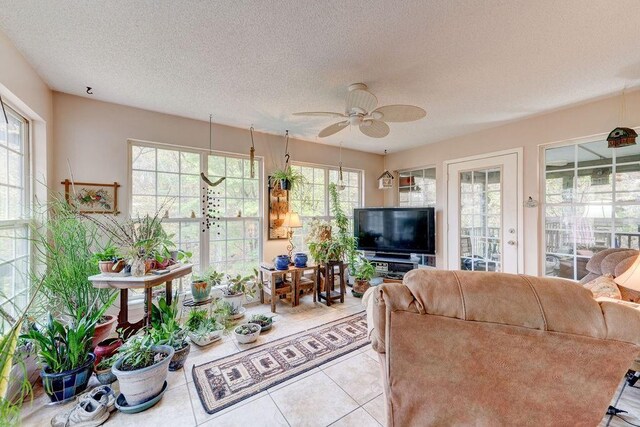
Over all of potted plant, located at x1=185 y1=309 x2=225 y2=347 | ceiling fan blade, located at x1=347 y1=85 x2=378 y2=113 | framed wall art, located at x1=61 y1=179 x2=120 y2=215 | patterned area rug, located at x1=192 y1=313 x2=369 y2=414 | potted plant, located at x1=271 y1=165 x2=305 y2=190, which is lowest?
patterned area rug, located at x1=192 y1=313 x2=369 y2=414

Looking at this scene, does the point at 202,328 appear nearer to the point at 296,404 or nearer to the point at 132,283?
the point at 132,283

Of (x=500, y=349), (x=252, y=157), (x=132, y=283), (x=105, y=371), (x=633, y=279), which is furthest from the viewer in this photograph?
(x=252, y=157)

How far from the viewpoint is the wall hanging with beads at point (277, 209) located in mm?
3719

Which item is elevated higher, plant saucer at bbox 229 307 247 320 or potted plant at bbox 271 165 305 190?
potted plant at bbox 271 165 305 190

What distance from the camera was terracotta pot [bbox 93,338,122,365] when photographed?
2.01 meters

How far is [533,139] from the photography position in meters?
3.08

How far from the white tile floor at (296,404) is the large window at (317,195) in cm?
225

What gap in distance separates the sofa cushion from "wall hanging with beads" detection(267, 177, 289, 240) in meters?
3.21

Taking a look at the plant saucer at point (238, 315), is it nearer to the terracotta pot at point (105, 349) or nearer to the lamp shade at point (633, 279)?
the terracotta pot at point (105, 349)

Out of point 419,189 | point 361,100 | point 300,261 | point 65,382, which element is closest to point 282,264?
point 300,261

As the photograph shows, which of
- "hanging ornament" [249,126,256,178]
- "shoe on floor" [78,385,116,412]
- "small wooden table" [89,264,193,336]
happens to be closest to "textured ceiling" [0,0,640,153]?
"hanging ornament" [249,126,256,178]

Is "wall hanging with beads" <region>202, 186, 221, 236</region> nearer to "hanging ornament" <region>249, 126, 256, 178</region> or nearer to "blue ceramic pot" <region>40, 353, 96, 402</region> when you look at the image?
"hanging ornament" <region>249, 126, 256, 178</region>

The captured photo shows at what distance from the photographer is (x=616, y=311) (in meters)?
0.90

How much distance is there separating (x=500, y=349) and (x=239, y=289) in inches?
110
